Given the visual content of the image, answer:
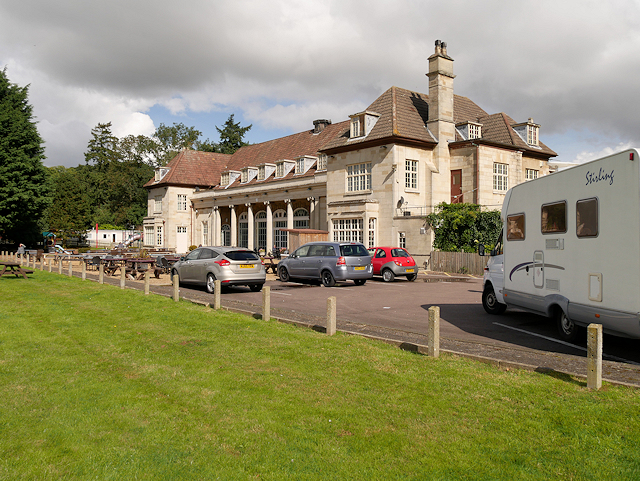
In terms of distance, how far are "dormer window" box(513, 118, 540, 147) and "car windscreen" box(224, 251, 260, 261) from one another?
27.5 m

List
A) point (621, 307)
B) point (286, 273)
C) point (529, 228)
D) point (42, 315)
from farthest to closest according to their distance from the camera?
1. point (286, 273)
2. point (42, 315)
3. point (529, 228)
4. point (621, 307)

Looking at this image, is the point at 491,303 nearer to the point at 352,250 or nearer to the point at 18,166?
the point at 352,250

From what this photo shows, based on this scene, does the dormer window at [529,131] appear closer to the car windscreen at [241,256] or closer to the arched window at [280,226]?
the arched window at [280,226]

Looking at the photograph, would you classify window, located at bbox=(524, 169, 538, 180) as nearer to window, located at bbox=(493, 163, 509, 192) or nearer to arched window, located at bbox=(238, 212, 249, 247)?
window, located at bbox=(493, 163, 509, 192)

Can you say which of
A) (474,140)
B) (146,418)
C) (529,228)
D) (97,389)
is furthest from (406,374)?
(474,140)

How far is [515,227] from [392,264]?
453 inches

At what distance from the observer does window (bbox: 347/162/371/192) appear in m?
33.3

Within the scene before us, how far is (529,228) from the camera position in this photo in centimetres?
999

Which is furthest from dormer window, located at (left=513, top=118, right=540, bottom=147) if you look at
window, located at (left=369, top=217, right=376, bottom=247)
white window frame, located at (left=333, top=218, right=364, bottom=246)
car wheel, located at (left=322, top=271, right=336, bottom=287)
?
car wheel, located at (left=322, top=271, right=336, bottom=287)

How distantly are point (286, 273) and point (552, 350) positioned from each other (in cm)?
1399

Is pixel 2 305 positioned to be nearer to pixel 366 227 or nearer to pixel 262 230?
pixel 366 227

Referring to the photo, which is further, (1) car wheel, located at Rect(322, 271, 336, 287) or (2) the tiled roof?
(2) the tiled roof

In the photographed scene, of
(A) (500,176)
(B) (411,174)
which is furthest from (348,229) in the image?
(A) (500,176)

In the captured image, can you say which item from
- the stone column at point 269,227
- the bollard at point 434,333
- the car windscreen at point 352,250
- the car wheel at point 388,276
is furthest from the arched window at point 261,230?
the bollard at point 434,333
